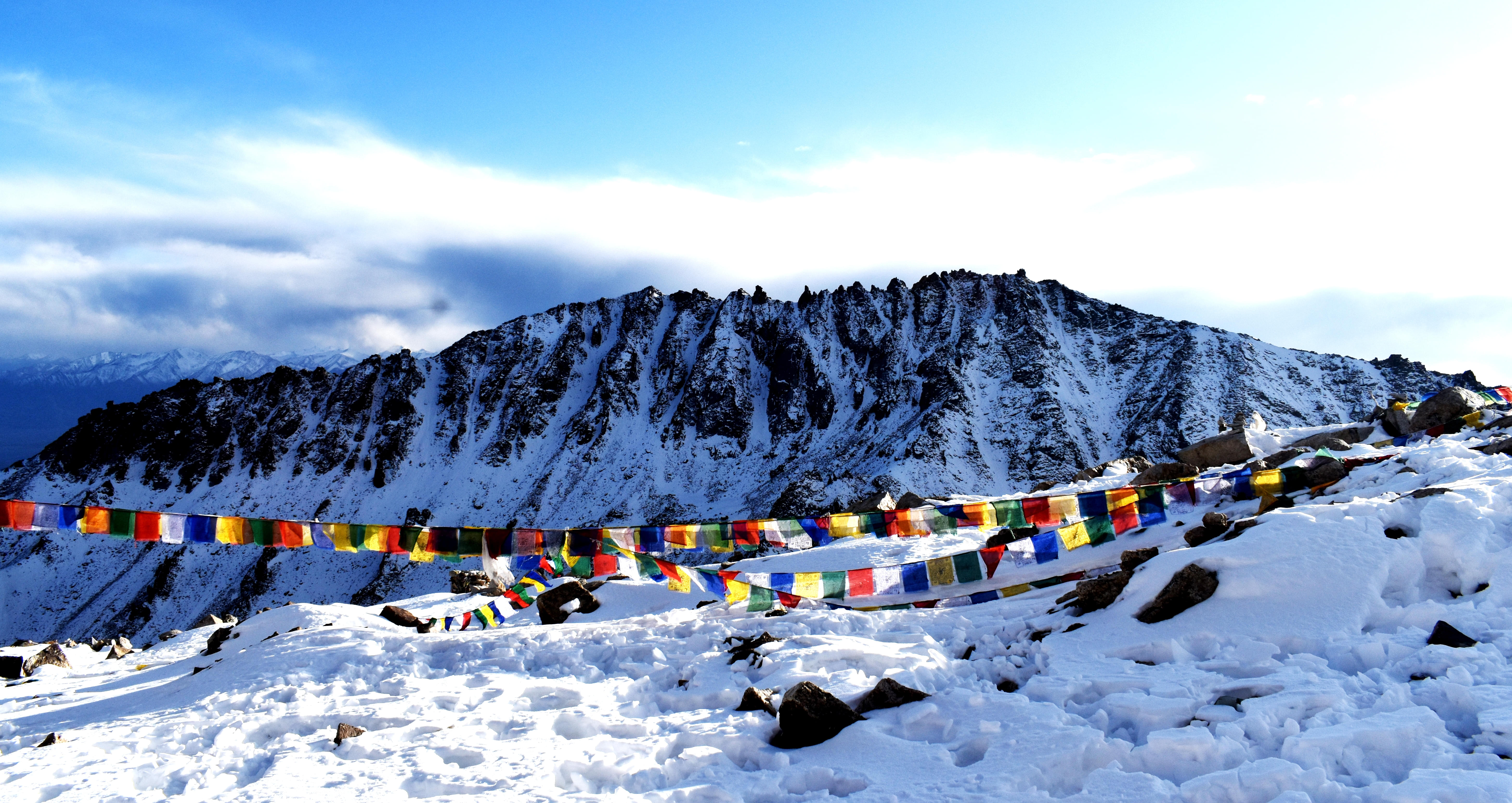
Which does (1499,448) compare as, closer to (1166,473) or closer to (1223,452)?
(1166,473)

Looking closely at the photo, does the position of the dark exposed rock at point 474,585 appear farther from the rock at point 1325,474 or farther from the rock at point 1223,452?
the rock at point 1223,452

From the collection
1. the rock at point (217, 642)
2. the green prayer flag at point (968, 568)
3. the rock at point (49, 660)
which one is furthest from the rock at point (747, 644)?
the rock at point (49, 660)

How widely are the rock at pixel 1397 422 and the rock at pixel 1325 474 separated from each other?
11.6 meters

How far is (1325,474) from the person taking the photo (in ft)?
45.1

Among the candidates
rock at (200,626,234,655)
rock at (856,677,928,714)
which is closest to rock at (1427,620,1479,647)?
rock at (856,677,928,714)

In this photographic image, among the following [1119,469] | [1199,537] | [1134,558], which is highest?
[1119,469]

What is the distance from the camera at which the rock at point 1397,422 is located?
22516mm

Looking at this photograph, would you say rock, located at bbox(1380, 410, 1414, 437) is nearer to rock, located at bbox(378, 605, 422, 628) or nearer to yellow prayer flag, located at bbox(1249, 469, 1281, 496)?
yellow prayer flag, located at bbox(1249, 469, 1281, 496)

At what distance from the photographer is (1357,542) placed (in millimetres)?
8398

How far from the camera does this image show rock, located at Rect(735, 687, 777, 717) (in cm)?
760

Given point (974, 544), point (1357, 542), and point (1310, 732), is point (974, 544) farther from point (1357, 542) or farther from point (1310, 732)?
point (1310, 732)

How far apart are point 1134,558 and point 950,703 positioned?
4.44m

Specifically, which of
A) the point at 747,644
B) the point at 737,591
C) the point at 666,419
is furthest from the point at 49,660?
the point at 666,419

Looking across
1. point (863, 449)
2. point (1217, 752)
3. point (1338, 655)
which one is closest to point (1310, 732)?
point (1217, 752)
